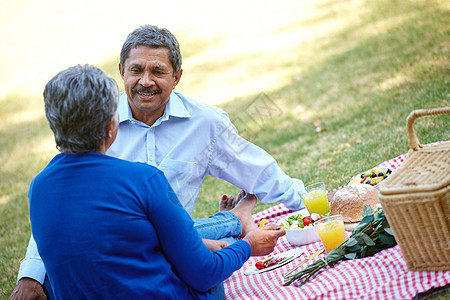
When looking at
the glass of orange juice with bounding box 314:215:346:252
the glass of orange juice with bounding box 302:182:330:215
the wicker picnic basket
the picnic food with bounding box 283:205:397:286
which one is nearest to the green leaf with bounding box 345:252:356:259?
the picnic food with bounding box 283:205:397:286

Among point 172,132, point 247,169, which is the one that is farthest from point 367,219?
point 172,132

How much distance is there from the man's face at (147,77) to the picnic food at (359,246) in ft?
4.38

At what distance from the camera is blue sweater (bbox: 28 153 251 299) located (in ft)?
6.67

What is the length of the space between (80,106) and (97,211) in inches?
16.2

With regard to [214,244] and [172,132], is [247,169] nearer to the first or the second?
[172,132]

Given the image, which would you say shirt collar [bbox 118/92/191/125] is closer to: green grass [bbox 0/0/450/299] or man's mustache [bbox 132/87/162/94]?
man's mustache [bbox 132/87/162/94]

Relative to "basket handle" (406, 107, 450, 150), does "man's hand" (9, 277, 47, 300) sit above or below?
below

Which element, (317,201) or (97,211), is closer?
(97,211)

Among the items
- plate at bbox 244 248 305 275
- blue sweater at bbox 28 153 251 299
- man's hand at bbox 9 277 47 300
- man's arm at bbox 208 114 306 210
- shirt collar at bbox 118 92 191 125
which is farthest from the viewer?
man's arm at bbox 208 114 306 210

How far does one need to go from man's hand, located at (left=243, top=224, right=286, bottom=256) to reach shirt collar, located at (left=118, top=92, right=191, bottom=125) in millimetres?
1018

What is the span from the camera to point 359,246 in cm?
276

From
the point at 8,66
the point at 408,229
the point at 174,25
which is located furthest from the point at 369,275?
the point at 8,66

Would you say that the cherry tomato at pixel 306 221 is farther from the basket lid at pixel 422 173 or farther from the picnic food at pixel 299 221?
the basket lid at pixel 422 173

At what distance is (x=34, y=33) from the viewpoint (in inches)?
582
